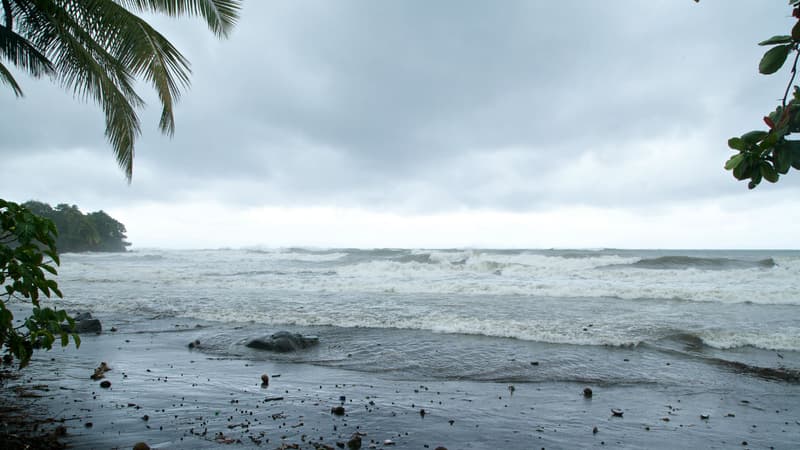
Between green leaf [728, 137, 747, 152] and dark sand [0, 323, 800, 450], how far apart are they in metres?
3.30

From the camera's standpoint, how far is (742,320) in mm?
10852

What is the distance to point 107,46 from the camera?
253 inches

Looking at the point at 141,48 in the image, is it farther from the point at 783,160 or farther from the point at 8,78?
the point at 783,160

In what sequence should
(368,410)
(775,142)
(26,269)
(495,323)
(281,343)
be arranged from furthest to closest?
(495,323), (281,343), (368,410), (26,269), (775,142)

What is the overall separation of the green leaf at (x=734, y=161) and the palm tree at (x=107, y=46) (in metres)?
7.46

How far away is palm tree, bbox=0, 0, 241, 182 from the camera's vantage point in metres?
6.07

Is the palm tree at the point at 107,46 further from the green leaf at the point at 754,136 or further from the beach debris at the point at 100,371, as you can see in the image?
the green leaf at the point at 754,136

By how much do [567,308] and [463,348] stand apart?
6066 millimetres

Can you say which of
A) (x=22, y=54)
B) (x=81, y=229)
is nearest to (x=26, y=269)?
(x=22, y=54)

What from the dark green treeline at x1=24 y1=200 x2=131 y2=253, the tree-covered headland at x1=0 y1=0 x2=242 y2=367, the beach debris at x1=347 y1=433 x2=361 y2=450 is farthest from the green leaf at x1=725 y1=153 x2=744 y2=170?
the dark green treeline at x1=24 y1=200 x2=131 y2=253

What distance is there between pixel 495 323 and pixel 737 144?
8.87 meters

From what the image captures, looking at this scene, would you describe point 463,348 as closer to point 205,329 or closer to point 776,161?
point 205,329

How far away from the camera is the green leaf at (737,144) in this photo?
1.67 metres

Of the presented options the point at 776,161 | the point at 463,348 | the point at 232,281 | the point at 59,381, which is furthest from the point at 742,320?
the point at 232,281
